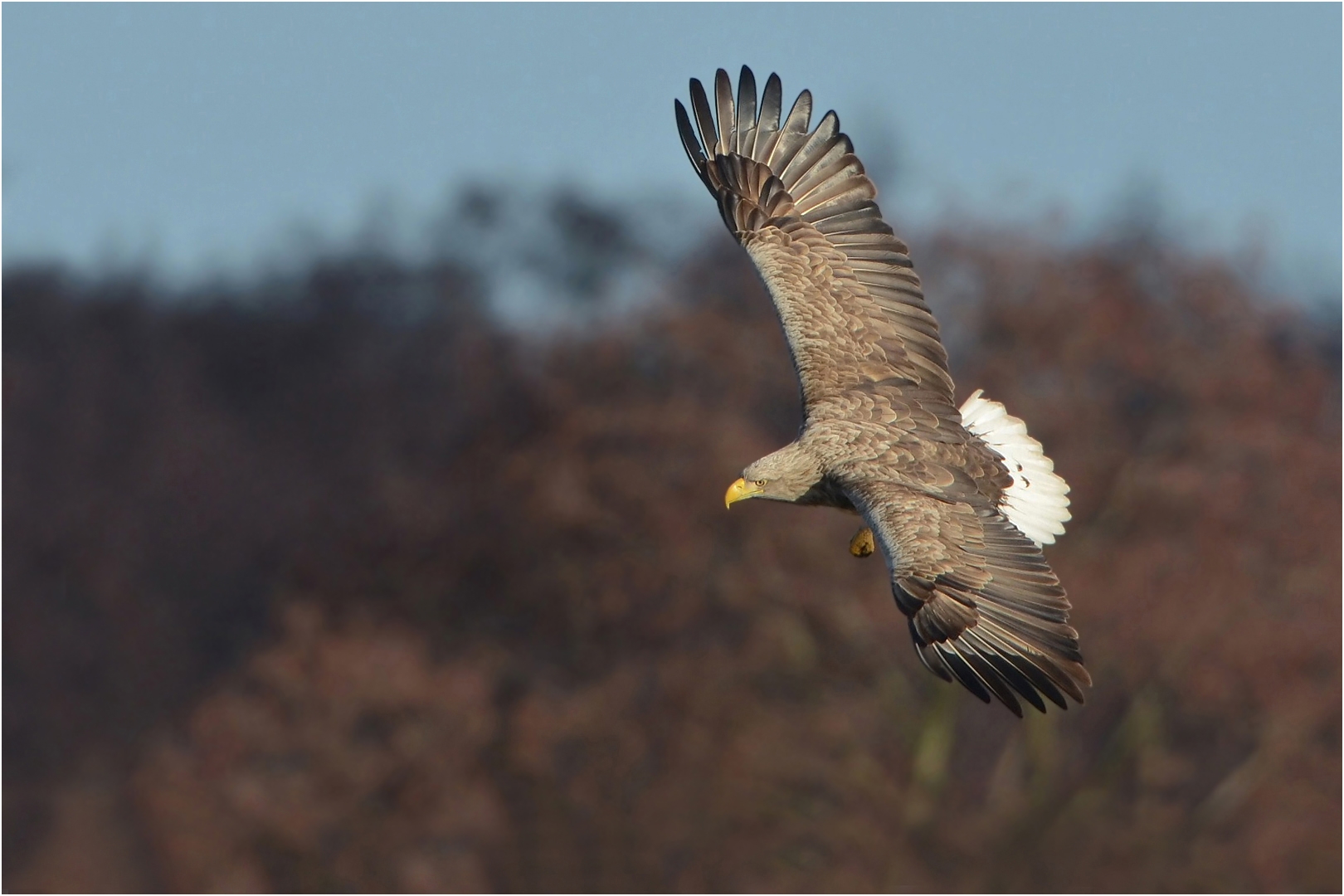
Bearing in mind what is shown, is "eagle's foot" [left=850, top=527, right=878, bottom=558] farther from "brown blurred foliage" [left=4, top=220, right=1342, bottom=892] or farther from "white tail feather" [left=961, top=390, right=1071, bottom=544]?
"brown blurred foliage" [left=4, top=220, right=1342, bottom=892]

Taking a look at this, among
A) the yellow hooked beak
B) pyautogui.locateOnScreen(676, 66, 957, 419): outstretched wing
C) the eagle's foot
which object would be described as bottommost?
the eagle's foot

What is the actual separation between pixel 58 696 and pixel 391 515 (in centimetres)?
630

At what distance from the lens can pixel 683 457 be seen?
1112 inches

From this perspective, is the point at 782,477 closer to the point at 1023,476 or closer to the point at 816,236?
the point at 1023,476

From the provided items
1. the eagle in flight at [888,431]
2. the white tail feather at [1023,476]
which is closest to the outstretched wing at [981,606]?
the eagle in flight at [888,431]

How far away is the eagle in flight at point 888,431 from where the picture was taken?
9.48 metres

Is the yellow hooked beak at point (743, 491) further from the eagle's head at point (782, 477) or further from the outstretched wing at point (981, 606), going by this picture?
the outstretched wing at point (981, 606)

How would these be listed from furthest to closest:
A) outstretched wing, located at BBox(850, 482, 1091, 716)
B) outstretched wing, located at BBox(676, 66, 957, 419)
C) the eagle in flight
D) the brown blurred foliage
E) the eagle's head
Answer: the brown blurred foliage, outstretched wing, located at BBox(676, 66, 957, 419), the eagle's head, the eagle in flight, outstretched wing, located at BBox(850, 482, 1091, 716)

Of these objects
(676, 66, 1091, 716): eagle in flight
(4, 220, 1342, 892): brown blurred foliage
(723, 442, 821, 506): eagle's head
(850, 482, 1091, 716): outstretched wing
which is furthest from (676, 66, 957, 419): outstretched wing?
(4, 220, 1342, 892): brown blurred foliage

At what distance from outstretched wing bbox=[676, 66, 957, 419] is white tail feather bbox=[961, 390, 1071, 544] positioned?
0.42 meters

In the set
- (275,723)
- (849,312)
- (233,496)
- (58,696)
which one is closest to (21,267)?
(233,496)

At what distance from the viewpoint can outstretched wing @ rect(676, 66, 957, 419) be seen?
442 inches

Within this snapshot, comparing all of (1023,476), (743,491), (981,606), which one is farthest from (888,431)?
(981,606)

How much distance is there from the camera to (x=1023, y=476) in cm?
1113
